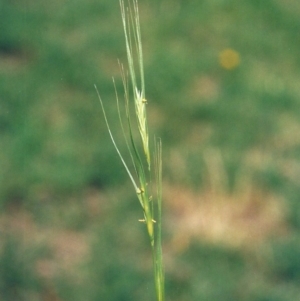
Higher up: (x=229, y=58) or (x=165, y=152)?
(x=229, y=58)

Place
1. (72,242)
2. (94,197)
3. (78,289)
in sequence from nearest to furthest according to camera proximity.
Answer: (78,289) → (72,242) → (94,197)

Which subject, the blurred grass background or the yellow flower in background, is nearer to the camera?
the blurred grass background

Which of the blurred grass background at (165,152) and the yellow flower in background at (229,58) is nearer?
the blurred grass background at (165,152)

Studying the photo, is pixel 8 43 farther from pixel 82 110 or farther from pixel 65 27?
pixel 82 110

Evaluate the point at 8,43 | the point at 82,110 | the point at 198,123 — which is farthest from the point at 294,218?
the point at 8,43

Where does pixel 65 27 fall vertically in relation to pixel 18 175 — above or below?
above

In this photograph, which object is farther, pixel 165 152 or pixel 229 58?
pixel 229 58
